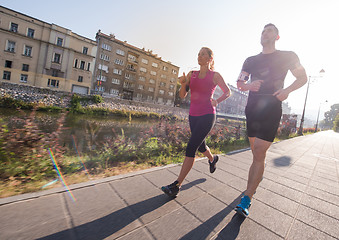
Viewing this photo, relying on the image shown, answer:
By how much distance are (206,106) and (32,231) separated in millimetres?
2196

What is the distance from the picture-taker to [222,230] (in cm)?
159

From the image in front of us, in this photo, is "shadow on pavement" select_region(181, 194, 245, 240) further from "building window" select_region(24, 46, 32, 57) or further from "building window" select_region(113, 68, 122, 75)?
"building window" select_region(113, 68, 122, 75)

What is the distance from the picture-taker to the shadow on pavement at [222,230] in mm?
1495

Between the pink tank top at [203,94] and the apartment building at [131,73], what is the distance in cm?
3566

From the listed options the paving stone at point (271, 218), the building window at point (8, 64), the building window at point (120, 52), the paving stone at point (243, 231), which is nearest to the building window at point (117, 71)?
the building window at point (120, 52)

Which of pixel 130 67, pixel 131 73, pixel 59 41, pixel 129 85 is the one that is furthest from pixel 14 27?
pixel 129 85

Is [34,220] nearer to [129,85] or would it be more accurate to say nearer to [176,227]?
[176,227]

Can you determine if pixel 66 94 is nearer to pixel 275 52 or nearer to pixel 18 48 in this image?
pixel 18 48

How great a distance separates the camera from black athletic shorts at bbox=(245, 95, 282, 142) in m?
1.94

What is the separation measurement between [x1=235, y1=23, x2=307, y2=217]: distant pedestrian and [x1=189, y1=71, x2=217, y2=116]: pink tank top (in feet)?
1.65

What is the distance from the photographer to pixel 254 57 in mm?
2248

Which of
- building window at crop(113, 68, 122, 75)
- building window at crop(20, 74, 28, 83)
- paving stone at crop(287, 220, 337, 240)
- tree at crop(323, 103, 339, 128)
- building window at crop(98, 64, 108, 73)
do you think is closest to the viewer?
paving stone at crop(287, 220, 337, 240)

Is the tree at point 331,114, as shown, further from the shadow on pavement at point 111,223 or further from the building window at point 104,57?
the shadow on pavement at point 111,223

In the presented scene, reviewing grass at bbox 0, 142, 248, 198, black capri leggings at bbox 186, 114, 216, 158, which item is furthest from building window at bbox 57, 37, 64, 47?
black capri leggings at bbox 186, 114, 216, 158
